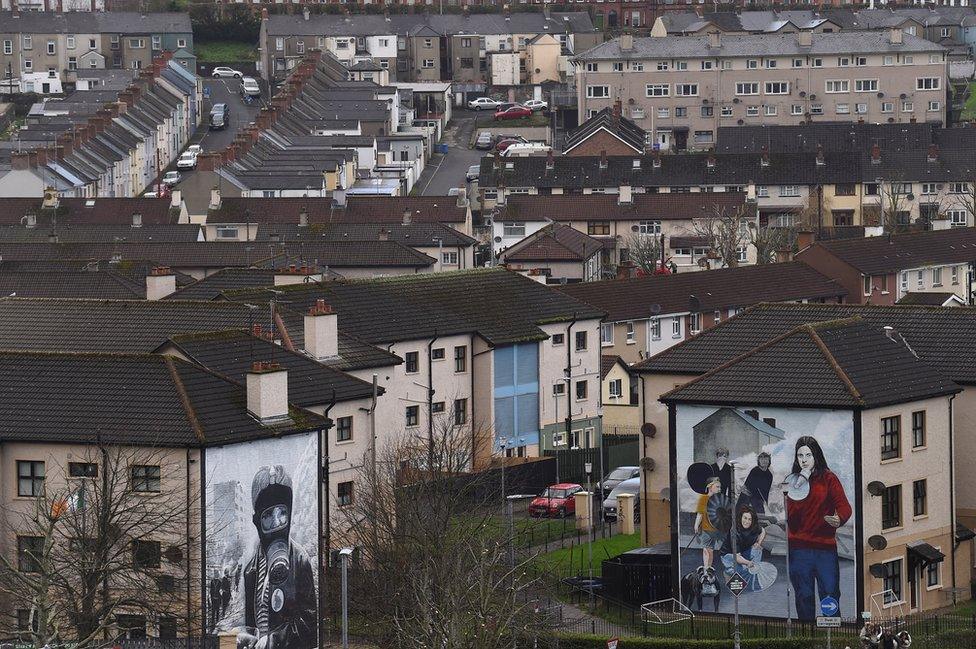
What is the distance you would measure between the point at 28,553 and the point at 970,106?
131 metres

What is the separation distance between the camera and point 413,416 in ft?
214

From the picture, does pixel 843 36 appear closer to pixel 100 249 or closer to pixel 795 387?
pixel 100 249

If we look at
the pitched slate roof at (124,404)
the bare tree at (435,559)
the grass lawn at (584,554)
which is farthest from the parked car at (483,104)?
the pitched slate roof at (124,404)

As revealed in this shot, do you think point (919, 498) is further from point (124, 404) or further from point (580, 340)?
point (580, 340)

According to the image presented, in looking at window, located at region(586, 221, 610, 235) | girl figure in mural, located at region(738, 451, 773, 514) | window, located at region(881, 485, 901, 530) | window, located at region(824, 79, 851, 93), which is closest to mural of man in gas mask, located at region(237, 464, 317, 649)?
girl figure in mural, located at region(738, 451, 773, 514)

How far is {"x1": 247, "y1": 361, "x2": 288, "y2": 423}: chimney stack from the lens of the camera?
161 feet

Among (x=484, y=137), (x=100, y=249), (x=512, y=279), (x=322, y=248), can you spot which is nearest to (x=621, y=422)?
(x=512, y=279)

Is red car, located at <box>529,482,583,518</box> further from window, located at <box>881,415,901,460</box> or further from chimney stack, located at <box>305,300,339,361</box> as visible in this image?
window, located at <box>881,415,901,460</box>

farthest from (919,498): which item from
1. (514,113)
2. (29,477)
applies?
(514,113)

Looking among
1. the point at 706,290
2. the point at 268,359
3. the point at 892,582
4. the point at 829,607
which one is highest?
the point at 706,290

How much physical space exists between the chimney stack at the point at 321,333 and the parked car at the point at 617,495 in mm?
7417

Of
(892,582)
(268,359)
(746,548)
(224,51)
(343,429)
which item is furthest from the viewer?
(224,51)

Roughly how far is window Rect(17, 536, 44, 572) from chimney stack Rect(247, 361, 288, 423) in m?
4.81

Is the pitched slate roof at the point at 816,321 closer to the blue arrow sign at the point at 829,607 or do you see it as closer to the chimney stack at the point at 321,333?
the blue arrow sign at the point at 829,607
